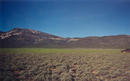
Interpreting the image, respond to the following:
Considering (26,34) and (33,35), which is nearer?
(26,34)

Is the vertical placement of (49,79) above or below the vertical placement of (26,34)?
below

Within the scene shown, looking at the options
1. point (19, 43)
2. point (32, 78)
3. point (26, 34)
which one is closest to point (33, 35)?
point (26, 34)

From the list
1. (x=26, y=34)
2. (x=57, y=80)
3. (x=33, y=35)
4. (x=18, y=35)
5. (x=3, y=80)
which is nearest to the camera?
(x=3, y=80)

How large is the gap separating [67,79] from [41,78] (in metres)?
1.23

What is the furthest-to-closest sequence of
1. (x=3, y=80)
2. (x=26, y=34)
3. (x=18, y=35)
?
1. (x=26, y=34)
2. (x=18, y=35)
3. (x=3, y=80)

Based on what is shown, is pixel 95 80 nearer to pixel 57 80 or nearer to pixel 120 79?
pixel 120 79

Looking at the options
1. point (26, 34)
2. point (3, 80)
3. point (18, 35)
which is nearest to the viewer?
point (3, 80)

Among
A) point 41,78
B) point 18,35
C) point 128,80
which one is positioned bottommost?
point 128,80

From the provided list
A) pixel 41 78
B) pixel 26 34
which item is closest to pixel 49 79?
pixel 41 78

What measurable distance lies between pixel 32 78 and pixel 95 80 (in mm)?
2999

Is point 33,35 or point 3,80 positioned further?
point 33,35

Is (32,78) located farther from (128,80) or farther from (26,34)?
(26,34)

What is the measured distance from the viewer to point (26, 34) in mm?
64375

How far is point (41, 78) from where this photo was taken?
15.2 ft
